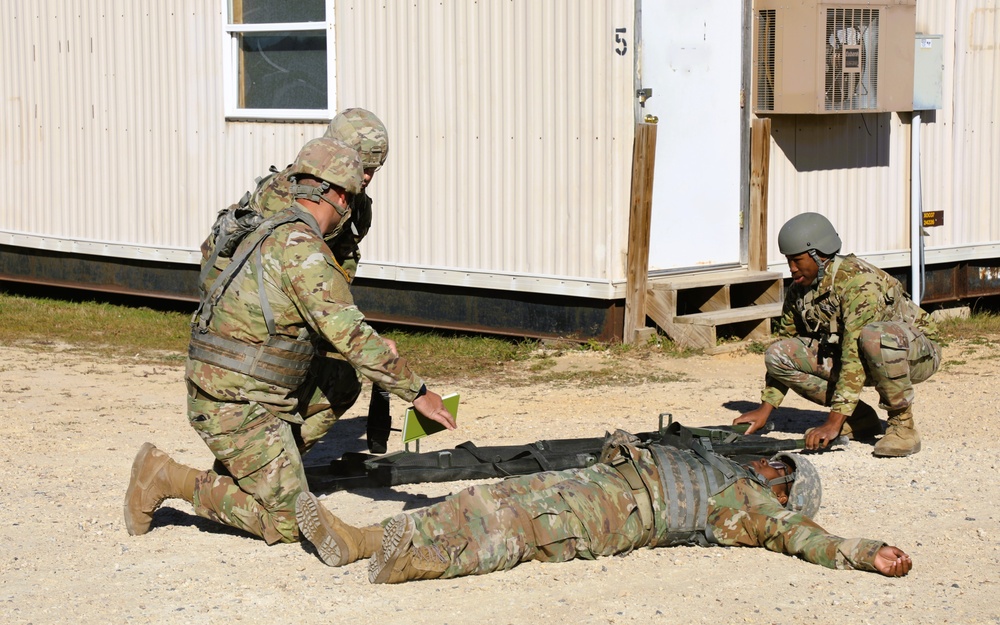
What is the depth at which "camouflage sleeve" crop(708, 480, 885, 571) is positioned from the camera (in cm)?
482

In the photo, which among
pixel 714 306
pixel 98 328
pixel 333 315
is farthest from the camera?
pixel 98 328

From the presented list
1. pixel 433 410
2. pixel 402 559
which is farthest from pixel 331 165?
pixel 402 559

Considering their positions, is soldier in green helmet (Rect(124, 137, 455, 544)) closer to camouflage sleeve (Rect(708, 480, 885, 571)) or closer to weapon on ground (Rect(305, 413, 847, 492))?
weapon on ground (Rect(305, 413, 847, 492))

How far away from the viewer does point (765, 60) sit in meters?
9.79

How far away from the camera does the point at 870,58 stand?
31.9 feet

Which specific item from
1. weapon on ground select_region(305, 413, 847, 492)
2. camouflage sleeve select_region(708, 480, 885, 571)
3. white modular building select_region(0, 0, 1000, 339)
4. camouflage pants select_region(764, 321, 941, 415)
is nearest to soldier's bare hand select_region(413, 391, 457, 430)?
weapon on ground select_region(305, 413, 847, 492)

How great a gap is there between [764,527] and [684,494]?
33 centimetres

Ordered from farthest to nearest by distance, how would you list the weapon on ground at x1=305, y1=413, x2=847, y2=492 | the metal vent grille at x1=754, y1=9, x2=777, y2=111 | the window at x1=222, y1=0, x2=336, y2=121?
the window at x1=222, y1=0, x2=336, y2=121 < the metal vent grille at x1=754, y1=9, x2=777, y2=111 < the weapon on ground at x1=305, y1=413, x2=847, y2=492

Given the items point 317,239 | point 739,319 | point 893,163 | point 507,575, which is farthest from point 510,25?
point 507,575

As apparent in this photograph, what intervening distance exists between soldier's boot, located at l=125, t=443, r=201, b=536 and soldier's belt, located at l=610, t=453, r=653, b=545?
1.65 metres

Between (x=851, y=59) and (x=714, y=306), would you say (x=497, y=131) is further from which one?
(x=851, y=59)

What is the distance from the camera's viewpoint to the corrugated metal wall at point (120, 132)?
1105cm

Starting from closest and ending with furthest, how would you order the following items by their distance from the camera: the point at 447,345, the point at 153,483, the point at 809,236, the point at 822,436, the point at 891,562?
the point at 891,562, the point at 153,483, the point at 822,436, the point at 809,236, the point at 447,345

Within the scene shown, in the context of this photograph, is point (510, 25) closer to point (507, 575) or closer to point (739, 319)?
point (739, 319)
